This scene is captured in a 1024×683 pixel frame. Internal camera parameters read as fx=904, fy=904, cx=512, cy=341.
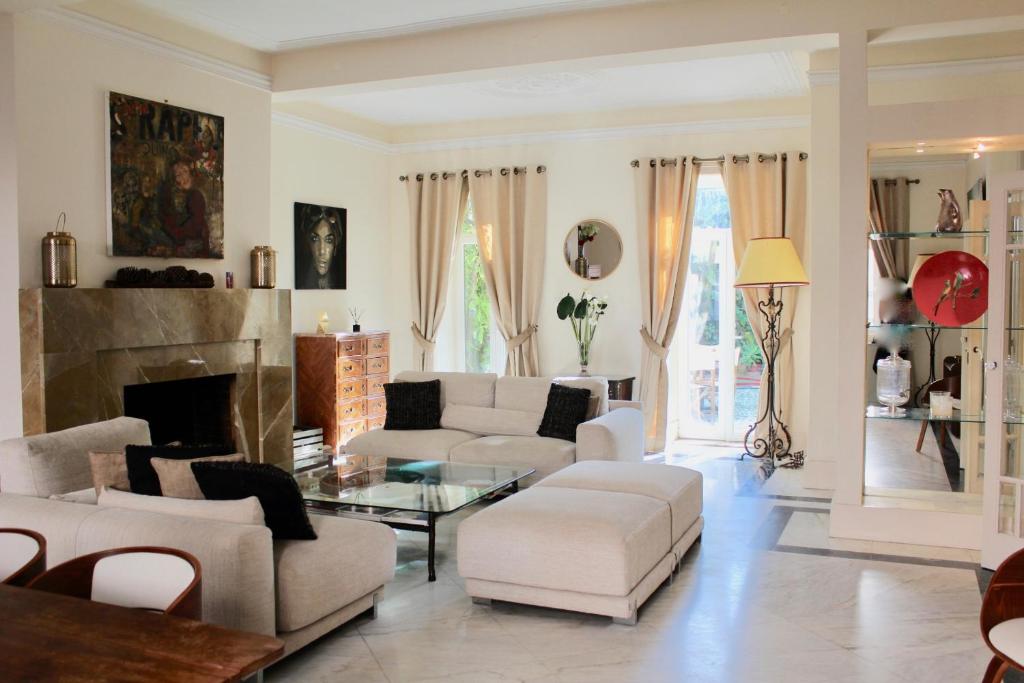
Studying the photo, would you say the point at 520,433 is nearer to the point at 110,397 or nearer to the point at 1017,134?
the point at 110,397

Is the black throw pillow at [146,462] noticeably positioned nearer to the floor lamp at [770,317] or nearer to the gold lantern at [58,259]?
the gold lantern at [58,259]

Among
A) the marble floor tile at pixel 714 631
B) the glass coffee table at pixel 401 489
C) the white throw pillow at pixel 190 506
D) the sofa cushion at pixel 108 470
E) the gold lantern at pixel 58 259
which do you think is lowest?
the marble floor tile at pixel 714 631

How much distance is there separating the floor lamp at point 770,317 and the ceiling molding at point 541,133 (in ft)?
3.72

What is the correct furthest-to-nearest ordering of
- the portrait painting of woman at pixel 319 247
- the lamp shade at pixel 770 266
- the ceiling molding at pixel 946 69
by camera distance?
the portrait painting of woman at pixel 319 247 < the lamp shade at pixel 770 266 < the ceiling molding at pixel 946 69

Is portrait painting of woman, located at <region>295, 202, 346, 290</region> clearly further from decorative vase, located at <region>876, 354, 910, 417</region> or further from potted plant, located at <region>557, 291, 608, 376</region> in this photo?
decorative vase, located at <region>876, 354, 910, 417</region>

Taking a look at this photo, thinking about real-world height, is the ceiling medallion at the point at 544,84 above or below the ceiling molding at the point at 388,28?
below

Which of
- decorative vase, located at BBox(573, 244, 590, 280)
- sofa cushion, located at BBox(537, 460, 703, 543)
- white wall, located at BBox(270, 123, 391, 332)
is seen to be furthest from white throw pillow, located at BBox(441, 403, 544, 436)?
decorative vase, located at BBox(573, 244, 590, 280)

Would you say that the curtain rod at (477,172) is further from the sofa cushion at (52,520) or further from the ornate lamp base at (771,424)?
the sofa cushion at (52,520)

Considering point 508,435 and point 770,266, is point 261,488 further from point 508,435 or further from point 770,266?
point 770,266

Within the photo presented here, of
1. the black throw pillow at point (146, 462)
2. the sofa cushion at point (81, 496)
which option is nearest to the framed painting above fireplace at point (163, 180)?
the sofa cushion at point (81, 496)

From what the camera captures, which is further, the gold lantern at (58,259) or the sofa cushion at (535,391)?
the sofa cushion at (535,391)

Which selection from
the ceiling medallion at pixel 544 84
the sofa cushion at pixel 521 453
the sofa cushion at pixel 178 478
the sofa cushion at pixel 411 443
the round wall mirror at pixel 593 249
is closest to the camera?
the sofa cushion at pixel 178 478

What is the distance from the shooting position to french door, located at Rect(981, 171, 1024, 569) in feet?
14.8

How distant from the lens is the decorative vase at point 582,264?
8.56 meters
